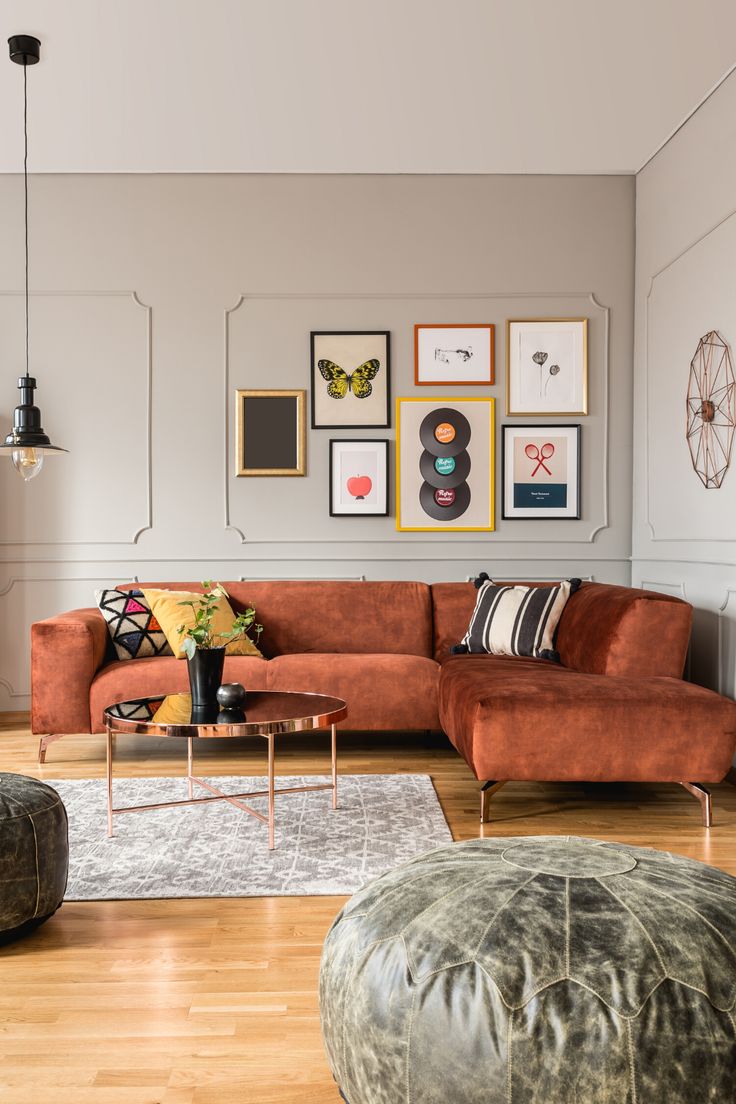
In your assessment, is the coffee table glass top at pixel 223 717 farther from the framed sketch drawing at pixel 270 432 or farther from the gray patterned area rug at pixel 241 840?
the framed sketch drawing at pixel 270 432

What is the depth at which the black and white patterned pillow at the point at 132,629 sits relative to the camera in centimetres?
446

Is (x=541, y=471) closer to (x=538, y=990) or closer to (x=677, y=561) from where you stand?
(x=677, y=561)

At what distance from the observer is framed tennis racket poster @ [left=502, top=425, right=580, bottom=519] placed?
5211 millimetres

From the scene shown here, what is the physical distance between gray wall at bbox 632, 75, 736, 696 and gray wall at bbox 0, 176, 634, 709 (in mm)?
228

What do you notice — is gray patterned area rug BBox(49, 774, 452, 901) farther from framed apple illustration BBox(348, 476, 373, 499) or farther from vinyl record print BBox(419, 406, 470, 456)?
vinyl record print BBox(419, 406, 470, 456)

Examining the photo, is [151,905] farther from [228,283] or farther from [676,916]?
[228,283]

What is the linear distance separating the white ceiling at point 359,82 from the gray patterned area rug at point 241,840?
118 inches

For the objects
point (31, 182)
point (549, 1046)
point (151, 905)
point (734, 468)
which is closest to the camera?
point (549, 1046)

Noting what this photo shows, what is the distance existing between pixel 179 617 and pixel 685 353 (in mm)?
2735

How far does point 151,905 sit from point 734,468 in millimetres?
2929

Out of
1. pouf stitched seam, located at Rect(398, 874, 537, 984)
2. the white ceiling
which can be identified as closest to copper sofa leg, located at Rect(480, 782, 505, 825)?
pouf stitched seam, located at Rect(398, 874, 537, 984)

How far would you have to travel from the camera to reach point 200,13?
11.8 ft

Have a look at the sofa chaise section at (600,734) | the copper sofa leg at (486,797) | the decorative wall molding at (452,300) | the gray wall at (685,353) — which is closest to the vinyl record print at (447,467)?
the decorative wall molding at (452,300)

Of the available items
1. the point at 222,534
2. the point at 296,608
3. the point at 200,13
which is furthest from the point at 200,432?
the point at 200,13
